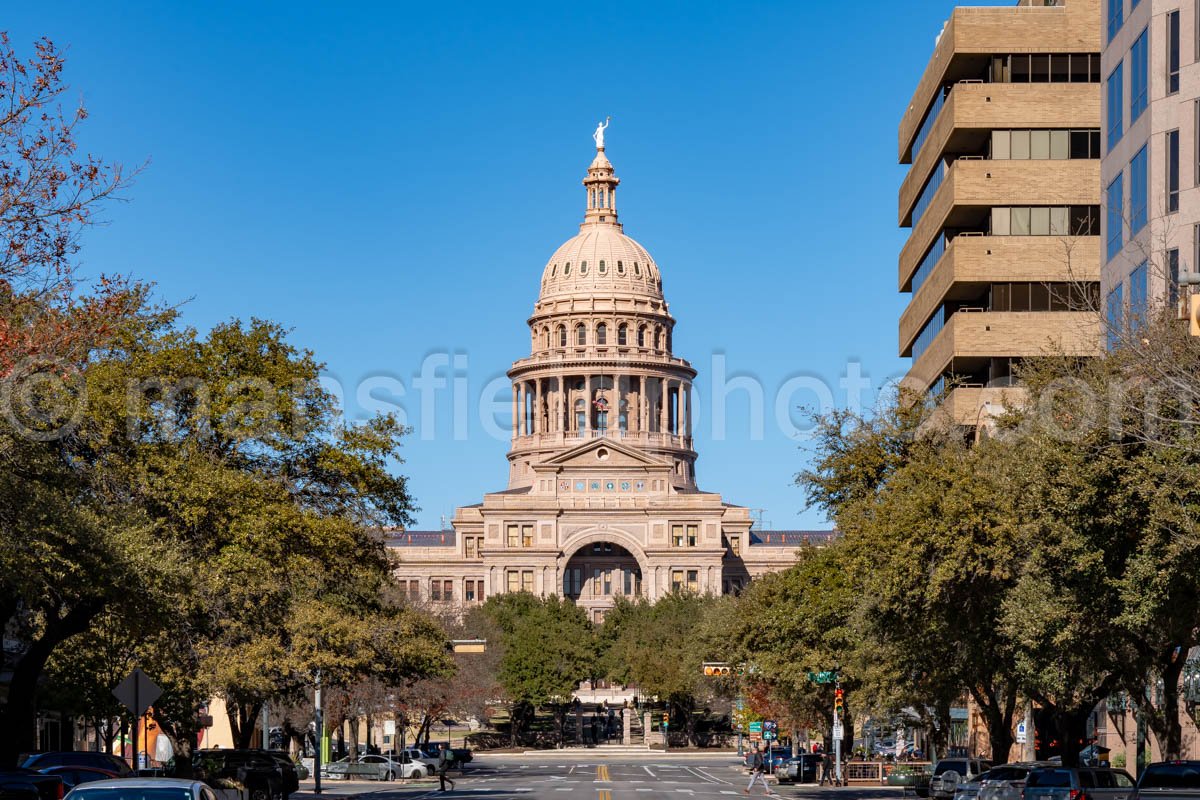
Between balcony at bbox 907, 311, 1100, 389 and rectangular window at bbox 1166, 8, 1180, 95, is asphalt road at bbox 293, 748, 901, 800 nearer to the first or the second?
balcony at bbox 907, 311, 1100, 389

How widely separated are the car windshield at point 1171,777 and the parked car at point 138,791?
17.0m

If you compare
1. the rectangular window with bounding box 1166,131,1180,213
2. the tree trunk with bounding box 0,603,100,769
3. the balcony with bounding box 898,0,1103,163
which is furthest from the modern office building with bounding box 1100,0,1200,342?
the tree trunk with bounding box 0,603,100,769

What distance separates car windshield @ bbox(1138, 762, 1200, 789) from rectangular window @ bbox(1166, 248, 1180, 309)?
747 cm

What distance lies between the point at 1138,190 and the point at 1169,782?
1988cm

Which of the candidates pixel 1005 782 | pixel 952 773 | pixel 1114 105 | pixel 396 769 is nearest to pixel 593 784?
pixel 396 769

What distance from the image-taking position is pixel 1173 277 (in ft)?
128

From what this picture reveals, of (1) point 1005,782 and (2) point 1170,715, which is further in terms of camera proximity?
(1) point 1005,782

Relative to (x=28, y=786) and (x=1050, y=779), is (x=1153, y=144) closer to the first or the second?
(x=1050, y=779)

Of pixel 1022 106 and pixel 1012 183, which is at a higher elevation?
pixel 1022 106

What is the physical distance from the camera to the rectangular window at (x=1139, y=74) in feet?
153

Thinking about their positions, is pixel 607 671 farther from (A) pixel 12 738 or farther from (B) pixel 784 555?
(A) pixel 12 738

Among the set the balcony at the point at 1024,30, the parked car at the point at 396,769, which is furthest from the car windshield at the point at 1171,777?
the parked car at the point at 396,769

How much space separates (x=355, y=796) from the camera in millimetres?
61312

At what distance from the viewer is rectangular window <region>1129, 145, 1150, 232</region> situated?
46562mm
